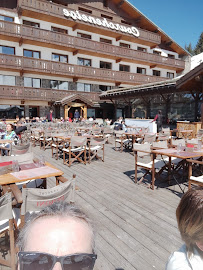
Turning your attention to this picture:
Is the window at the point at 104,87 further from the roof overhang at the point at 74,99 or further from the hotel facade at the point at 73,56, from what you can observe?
the roof overhang at the point at 74,99

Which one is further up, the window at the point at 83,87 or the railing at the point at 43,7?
the railing at the point at 43,7

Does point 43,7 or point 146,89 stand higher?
point 43,7

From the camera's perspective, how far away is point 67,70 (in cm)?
2020

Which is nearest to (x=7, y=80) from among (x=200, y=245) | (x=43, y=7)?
(x=43, y=7)

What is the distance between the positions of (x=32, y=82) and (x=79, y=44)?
19.9 feet

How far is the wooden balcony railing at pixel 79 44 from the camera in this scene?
682 inches

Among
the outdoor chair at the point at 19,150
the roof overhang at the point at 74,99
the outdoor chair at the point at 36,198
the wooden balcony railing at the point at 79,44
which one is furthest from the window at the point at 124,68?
the outdoor chair at the point at 36,198

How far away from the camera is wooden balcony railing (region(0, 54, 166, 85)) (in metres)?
17.4

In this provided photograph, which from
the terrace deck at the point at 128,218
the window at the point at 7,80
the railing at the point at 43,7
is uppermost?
the railing at the point at 43,7

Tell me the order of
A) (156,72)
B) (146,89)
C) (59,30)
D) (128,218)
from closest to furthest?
(128,218)
(146,89)
(59,30)
(156,72)

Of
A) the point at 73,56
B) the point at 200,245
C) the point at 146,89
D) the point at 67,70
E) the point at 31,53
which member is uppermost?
the point at 73,56

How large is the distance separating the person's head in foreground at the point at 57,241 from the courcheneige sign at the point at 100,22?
2253cm

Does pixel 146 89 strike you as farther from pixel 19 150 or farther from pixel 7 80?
pixel 19 150

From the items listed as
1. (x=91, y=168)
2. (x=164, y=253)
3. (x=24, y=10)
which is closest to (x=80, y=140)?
(x=91, y=168)
